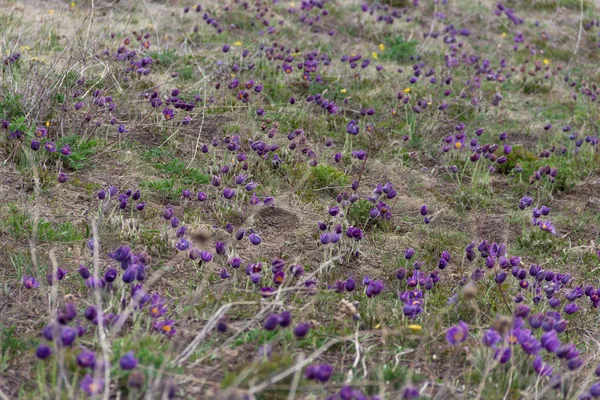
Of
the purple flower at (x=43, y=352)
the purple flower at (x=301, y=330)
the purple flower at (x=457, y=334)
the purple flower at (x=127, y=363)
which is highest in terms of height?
the purple flower at (x=457, y=334)

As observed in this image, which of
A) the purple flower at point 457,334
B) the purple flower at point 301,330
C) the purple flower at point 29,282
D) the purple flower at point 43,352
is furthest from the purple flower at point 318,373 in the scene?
the purple flower at point 29,282

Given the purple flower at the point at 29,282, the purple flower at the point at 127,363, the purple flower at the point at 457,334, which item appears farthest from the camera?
the purple flower at the point at 29,282

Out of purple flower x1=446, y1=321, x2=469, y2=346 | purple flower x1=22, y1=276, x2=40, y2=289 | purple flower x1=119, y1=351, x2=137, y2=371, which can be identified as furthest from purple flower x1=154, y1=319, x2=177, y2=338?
purple flower x1=446, y1=321, x2=469, y2=346

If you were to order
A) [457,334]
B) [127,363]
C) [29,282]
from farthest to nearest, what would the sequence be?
1. [29,282]
2. [457,334]
3. [127,363]

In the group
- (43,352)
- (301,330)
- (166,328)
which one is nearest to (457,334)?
(301,330)

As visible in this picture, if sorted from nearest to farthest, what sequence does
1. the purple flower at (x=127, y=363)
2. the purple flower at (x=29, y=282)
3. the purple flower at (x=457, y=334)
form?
the purple flower at (x=127, y=363) < the purple flower at (x=457, y=334) < the purple flower at (x=29, y=282)

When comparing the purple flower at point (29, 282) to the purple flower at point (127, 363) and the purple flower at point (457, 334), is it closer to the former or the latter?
the purple flower at point (127, 363)

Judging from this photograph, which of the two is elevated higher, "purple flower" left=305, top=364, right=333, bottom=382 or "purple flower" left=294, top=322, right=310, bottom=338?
"purple flower" left=305, top=364, right=333, bottom=382

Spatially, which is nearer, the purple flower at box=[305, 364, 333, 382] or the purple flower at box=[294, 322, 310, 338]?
the purple flower at box=[305, 364, 333, 382]

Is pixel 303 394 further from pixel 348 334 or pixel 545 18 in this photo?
pixel 545 18

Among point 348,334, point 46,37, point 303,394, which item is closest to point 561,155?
point 348,334

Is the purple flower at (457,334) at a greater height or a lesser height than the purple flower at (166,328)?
greater

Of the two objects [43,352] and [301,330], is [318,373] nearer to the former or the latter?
[301,330]

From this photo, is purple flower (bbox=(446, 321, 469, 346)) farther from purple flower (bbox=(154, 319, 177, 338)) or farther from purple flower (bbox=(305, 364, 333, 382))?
purple flower (bbox=(154, 319, 177, 338))
